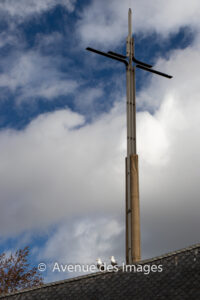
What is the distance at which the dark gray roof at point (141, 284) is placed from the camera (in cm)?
2048

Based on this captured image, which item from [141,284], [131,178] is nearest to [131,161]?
[131,178]

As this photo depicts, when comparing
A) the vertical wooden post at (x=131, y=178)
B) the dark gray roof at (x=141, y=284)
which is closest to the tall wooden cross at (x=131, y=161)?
the vertical wooden post at (x=131, y=178)

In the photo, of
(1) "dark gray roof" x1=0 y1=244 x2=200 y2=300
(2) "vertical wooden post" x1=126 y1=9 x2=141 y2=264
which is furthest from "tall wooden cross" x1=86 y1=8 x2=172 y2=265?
(1) "dark gray roof" x1=0 y1=244 x2=200 y2=300

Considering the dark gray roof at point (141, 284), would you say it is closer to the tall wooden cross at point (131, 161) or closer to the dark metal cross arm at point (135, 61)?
the tall wooden cross at point (131, 161)

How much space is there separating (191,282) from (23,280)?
2572 cm

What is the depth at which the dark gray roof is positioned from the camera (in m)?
20.5

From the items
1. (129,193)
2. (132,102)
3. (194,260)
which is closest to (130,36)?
(132,102)

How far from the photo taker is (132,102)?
28797mm

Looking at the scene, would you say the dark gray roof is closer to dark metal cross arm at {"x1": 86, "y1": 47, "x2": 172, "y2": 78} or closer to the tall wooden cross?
the tall wooden cross

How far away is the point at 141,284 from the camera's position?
21.7 metres

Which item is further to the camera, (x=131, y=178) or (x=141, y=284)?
(x=131, y=178)

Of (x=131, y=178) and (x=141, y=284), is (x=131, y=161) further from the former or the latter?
(x=141, y=284)

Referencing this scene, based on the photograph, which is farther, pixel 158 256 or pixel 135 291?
pixel 158 256

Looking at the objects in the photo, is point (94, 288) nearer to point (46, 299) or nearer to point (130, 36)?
point (46, 299)
